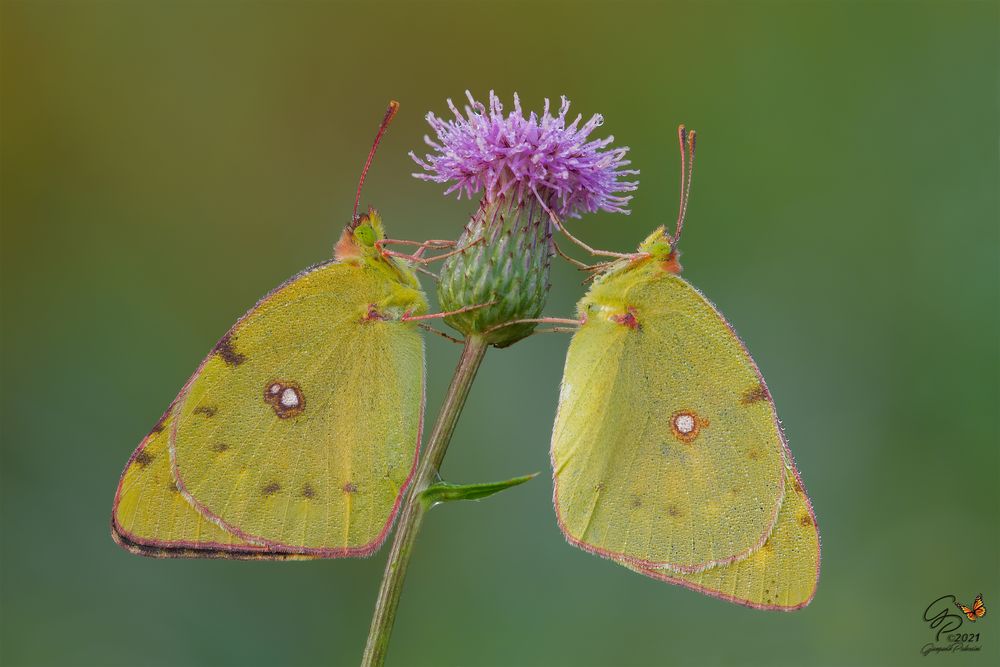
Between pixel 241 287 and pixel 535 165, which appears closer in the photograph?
pixel 535 165

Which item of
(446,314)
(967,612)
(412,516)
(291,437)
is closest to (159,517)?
(291,437)

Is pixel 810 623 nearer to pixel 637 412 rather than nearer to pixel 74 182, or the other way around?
pixel 637 412

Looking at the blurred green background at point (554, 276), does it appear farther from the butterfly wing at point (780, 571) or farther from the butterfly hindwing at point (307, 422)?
the butterfly hindwing at point (307, 422)

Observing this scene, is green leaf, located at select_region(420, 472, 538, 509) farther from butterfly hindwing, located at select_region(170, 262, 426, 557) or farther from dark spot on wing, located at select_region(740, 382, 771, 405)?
dark spot on wing, located at select_region(740, 382, 771, 405)

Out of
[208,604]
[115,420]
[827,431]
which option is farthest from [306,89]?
[827,431]

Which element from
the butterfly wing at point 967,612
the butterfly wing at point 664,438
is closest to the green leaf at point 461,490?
the butterfly wing at point 664,438

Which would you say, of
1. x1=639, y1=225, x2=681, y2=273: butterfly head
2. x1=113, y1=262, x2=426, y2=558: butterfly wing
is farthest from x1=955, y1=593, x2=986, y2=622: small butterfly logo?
x1=113, y1=262, x2=426, y2=558: butterfly wing

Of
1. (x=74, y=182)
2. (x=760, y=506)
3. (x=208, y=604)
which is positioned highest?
(x=74, y=182)

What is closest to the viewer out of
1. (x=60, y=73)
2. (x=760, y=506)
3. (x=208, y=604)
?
(x=760, y=506)
